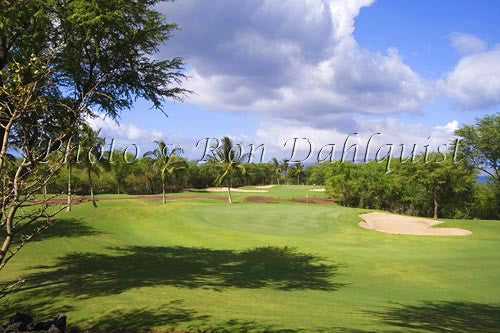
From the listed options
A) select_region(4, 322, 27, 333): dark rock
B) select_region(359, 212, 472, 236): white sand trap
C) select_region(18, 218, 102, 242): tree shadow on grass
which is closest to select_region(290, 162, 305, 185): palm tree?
select_region(359, 212, 472, 236): white sand trap

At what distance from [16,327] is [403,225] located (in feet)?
106

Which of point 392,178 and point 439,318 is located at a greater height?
point 392,178

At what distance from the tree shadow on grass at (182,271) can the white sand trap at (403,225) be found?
11286 millimetres

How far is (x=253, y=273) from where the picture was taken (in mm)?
19344

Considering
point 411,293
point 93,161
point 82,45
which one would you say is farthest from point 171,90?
point 93,161

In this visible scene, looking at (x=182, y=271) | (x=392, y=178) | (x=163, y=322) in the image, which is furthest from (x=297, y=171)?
(x=163, y=322)

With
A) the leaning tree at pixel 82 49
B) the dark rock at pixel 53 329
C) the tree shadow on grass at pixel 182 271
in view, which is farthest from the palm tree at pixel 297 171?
the dark rock at pixel 53 329

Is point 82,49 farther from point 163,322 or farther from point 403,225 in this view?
point 403,225

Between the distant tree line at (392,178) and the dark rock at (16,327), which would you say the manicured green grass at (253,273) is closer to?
the dark rock at (16,327)

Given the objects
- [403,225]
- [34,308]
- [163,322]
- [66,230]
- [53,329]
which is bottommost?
[66,230]

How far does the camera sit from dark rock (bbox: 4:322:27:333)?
6.84m

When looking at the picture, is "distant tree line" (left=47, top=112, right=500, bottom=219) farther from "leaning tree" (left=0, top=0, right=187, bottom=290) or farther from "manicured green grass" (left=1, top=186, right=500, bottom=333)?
"leaning tree" (left=0, top=0, right=187, bottom=290)

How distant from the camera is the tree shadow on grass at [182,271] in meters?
14.2

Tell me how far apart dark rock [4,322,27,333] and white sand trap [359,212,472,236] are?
29.1 meters
